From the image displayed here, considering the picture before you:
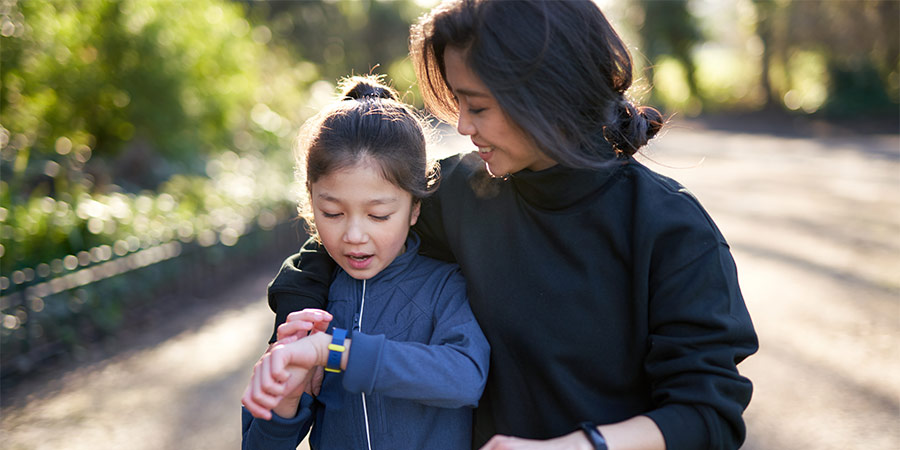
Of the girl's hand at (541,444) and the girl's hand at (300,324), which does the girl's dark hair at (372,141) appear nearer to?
the girl's hand at (300,324)

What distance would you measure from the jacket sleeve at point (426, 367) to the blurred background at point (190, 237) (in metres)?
0.61

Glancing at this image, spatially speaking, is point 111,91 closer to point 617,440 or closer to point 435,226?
point 435,226

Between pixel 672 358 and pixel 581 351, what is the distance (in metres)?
0.19

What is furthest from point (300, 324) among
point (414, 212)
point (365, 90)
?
point (365, 90)

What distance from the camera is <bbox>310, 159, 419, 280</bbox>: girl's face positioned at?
1.55m

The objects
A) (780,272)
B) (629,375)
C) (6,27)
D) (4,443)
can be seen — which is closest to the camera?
(629,375)

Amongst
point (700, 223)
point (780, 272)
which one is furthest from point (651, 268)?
point (780, 272)

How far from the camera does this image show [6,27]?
558 centimetres

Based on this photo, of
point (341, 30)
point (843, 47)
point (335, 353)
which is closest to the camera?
point (335, 353)

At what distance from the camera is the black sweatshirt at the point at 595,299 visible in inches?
50.6

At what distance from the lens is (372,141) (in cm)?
159

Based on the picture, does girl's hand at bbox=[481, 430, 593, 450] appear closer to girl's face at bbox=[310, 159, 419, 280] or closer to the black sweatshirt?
the black sweatshirt

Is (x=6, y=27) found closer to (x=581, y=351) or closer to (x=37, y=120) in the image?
(x=37, y=120)

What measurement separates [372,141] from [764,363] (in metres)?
3.69
